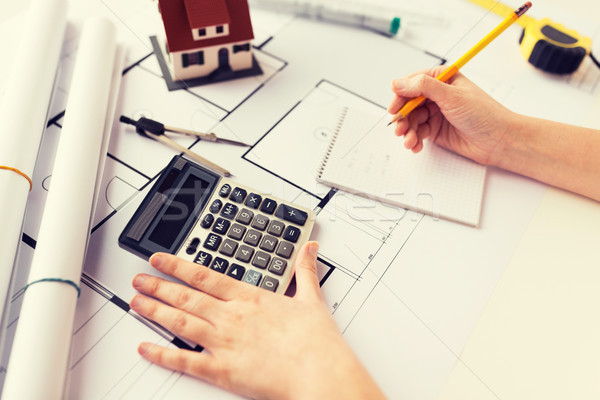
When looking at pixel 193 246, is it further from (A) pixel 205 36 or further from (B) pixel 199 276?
(A) pixel 205 36

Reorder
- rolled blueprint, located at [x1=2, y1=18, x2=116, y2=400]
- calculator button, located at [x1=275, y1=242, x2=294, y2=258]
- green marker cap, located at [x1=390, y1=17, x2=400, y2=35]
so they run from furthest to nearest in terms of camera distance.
Result: green marker cap, located at [x1=390, y1=17, x2=400, y2=35]
calculator button, located at [x1=275, y1=242, x2=294, y2=258]
rolled blueprint, located at [x1=2, y1=18, x2=116, y2=400]

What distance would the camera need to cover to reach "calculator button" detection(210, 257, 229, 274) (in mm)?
482

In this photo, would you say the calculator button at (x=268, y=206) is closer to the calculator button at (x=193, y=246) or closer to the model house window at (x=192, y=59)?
the calculator button at (x=193, y=246)

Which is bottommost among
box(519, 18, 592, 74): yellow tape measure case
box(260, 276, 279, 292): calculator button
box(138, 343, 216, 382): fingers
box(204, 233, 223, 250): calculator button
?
box(138, 343, 216, 382): fingers

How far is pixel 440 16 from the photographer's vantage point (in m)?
0.77

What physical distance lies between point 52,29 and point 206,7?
0.74 ft

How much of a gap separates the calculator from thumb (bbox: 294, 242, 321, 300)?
1 centimetres

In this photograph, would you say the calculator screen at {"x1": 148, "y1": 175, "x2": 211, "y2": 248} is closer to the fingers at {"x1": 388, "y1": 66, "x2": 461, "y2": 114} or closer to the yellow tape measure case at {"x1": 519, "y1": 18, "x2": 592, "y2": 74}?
the fingers at {"x1": 388, "y1": 66, "x2": 461, "y2": 114}

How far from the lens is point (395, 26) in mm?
731

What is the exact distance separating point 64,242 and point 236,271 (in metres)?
0.17

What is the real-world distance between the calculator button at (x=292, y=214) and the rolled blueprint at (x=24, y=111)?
10.7 inches

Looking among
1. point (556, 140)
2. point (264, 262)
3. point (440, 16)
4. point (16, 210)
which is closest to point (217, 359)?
point (264, 262)

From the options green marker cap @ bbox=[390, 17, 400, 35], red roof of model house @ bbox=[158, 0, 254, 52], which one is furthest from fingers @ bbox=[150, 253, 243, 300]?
green marker cap @ bbox=[390, 17, 400, 35]

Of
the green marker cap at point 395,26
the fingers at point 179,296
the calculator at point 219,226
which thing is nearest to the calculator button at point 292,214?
the calculator at point 219,226
